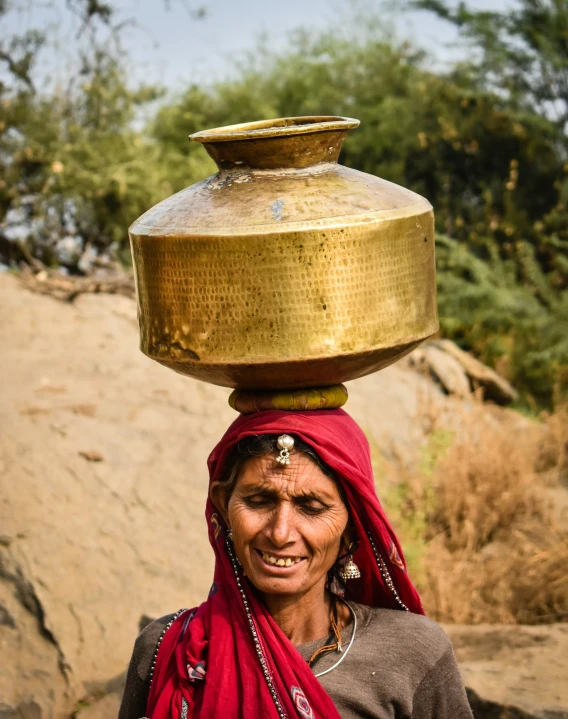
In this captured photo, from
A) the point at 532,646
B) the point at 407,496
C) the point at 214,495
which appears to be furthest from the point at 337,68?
the point at 214,495

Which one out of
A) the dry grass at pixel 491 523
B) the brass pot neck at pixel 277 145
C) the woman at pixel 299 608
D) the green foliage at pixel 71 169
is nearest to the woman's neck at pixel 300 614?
the woman at pixel 299 608

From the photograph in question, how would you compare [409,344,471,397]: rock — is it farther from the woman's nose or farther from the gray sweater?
the woman's nose

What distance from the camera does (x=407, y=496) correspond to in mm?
5527

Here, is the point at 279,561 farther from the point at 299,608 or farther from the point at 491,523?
the point at 491,523

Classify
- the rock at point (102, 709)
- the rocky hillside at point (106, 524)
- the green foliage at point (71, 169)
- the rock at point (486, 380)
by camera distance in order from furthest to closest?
1. the green foliage at point (71, 169)
2. the rock at point (486, 380)
3. the rocky hillside at point (106, 524)
4. the rock at point (102, 709)

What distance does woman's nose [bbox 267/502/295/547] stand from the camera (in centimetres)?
194

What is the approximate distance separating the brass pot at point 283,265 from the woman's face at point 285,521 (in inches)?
9.7

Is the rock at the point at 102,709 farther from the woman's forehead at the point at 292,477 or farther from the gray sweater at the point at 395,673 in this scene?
the woman's forehead at the point at 292,477

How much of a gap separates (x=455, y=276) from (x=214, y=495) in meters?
7.60

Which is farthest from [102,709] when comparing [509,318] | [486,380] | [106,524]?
[509,318]

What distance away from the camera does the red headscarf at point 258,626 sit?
1.96m

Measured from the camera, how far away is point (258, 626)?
2.06 meters

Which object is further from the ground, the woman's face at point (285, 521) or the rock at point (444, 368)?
the woman's face at point (285, 521)

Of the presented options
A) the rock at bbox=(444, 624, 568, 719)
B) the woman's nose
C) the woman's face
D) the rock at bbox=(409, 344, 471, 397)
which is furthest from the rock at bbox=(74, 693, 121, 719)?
the rock at bbox=(409, 344, 471, 397)
